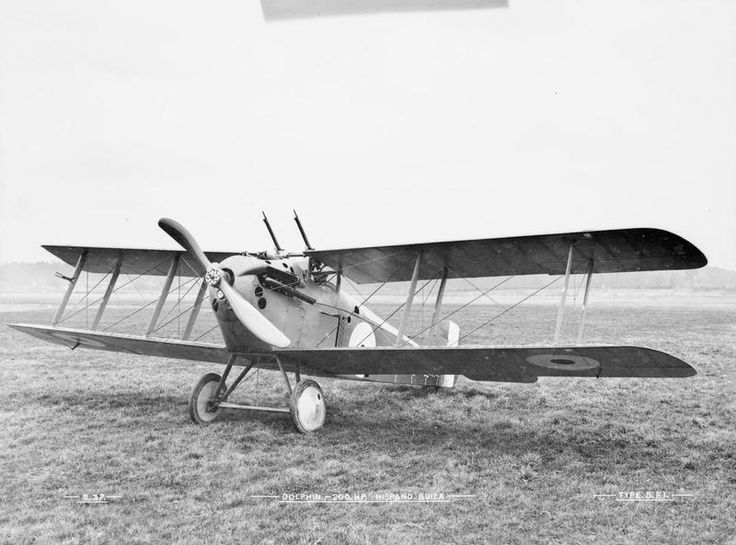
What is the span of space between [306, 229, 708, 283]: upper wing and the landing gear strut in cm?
176

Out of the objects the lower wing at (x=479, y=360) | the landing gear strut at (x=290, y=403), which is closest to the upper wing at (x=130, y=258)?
the lower wing at (x=479, y=360)

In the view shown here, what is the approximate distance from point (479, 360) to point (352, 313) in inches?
107

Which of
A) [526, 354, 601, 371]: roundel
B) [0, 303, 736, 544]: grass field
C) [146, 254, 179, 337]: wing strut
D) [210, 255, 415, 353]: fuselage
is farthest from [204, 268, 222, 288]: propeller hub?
[526, 354, 601, 371]: roundel

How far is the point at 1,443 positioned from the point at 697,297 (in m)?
36.2

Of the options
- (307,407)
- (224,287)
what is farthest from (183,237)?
(307,407)

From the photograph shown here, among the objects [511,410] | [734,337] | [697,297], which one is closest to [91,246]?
[511,410]

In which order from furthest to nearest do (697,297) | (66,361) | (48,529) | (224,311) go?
(697,297)
(66,361)
(224,311)
(48,529)

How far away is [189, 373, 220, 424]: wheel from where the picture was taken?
670 cm

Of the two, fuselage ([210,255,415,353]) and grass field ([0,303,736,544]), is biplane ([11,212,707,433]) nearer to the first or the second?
fuselage ([210,255,415,353])

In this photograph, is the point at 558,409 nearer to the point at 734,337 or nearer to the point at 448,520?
the point at 448,520

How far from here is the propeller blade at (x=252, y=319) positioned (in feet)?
19.6

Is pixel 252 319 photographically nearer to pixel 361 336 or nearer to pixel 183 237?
pixel 183 237

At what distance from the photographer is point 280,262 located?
6.75m

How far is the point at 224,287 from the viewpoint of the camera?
5926mm
